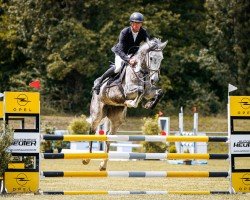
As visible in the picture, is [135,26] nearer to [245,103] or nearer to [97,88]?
[97,88]

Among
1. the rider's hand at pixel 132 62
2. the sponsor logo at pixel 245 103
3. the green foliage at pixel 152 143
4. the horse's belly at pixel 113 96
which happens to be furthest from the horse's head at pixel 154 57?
the green foliage at pixel 152 143

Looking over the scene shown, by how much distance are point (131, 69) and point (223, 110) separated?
879 inches

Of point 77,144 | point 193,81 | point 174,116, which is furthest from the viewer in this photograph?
point 193,81

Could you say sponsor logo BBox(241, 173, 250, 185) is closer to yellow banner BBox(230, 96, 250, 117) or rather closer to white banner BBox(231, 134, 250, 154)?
white banner BBox(231, 134, 250, 154)

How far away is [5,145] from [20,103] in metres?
0.56

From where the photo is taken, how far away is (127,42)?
11.5 metres

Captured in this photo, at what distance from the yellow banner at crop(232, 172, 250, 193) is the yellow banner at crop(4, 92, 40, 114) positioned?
2669 mm

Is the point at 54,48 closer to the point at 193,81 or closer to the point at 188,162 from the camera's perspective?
the point at 193,81

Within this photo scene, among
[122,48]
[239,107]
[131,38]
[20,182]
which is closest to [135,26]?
[131,38]

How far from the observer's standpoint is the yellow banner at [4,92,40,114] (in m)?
9.88

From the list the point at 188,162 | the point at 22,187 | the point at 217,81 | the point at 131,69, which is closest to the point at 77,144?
the point at 188,162

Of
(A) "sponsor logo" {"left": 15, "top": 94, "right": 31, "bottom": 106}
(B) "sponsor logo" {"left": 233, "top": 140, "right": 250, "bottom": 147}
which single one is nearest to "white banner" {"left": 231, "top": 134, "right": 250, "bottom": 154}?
(B) "sponsor logo" {"left": 233, "top": 140, "right": 250, "bottom": 147}

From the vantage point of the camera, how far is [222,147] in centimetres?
2447

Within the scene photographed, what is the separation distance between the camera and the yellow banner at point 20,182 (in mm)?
9859
